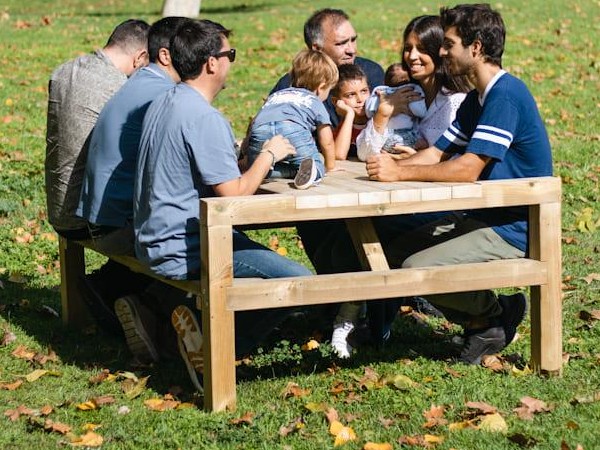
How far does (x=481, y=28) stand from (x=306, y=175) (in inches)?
40.7

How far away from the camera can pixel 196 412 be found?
4.89m

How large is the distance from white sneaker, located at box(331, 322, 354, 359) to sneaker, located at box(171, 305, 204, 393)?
863 mm

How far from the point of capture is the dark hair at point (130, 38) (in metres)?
6.16

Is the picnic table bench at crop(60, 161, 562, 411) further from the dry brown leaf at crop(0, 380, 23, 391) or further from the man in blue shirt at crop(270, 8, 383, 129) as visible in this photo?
the man in blue shirt at crop(270, 8, 383, 129)

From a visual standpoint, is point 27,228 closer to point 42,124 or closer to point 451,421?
point 42,124

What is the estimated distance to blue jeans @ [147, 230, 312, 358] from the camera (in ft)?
16.5

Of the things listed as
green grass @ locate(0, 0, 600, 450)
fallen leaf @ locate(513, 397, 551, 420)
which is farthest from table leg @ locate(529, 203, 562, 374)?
fallen leaf @ locate(513, 397, 551, 420)

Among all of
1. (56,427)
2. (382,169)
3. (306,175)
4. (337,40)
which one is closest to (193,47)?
(306,175)

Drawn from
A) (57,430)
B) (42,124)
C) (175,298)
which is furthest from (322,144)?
(42,124)

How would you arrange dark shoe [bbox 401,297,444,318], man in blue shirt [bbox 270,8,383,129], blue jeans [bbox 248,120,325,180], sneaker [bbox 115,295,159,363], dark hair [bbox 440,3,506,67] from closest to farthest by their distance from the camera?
1. dark hair [bbox 440,3,506,67]
2. blue jeans [bbox 248,120,325,180]
3. sneaker [bbox 115,295,159,363]
4. dark shoe [bbox 401,297,444,318]
5. man in blue shirt [bbox 270,8,383,129]

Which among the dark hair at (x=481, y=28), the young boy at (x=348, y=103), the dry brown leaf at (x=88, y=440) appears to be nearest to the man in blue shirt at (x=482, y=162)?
the dark hair at (x=481, y=28)

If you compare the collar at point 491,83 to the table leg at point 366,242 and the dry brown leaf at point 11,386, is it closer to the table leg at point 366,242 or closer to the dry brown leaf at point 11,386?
the table leg at point 366,242

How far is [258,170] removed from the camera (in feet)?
16.4

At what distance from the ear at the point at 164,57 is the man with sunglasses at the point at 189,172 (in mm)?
701
